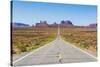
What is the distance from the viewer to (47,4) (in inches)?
98.5

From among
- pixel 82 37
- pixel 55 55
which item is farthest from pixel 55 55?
pixel 82 37

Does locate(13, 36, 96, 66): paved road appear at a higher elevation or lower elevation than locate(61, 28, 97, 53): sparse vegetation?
lower

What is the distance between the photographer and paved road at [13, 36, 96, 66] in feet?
7.84

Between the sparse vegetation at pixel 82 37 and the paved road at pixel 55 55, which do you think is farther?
the sparse vegetation at pixel 82 37

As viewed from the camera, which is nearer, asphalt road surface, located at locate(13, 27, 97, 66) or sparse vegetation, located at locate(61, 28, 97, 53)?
asphalt road surface, located at locate(13, 27, 97, 66)

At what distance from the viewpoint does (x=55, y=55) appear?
2488 mm

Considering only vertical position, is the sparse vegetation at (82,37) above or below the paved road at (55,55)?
above

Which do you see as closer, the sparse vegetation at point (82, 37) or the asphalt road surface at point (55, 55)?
the asphalt road surface at point (55, 55)

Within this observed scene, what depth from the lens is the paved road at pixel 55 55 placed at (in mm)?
2391

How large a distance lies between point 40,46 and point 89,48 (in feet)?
2.23

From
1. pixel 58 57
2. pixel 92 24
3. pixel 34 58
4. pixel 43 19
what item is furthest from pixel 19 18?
pixel 92 24

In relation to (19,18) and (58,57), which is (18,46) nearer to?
(19,18)

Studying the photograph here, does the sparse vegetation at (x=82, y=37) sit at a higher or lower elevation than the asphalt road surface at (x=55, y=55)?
higher

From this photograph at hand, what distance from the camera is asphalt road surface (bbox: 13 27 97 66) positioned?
239 cm
